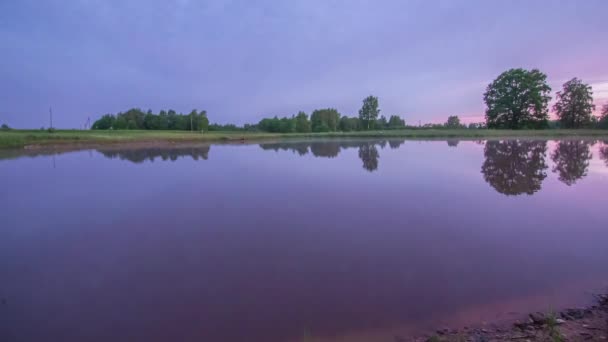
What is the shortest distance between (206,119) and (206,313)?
101 metres

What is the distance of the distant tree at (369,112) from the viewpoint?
101812mm

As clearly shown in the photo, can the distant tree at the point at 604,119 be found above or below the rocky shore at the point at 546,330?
above

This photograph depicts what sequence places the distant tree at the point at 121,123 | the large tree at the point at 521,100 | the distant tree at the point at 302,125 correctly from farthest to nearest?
the distant tree at the point at 302,125
the distant tree at the point at 121,123
the large tree at the point at 521,100

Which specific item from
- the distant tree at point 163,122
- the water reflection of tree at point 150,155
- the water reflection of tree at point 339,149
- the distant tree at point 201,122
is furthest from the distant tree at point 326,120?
the water reflection of tree at point 150,155

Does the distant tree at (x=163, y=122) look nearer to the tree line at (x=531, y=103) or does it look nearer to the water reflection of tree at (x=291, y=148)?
the water reflection of tree at (x=291, y=148)

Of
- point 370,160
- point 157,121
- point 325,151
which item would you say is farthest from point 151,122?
point 370,160

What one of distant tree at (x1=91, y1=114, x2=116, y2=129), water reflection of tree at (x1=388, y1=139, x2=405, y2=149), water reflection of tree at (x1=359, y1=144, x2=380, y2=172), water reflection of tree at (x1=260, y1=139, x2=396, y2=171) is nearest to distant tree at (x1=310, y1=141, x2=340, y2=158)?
water reflection of tree at (x1=260, y1=139, x2=396, y2=171)

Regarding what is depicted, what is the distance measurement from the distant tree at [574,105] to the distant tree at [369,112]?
157 ft

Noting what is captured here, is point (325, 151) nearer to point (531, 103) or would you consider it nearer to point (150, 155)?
point (150, 155)

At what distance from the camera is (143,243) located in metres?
6.84

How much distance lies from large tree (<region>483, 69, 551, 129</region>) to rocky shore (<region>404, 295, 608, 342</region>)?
67.7 meters

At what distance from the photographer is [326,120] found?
11012 cm

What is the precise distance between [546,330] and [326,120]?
10846 centimetres

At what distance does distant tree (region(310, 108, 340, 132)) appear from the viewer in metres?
109
